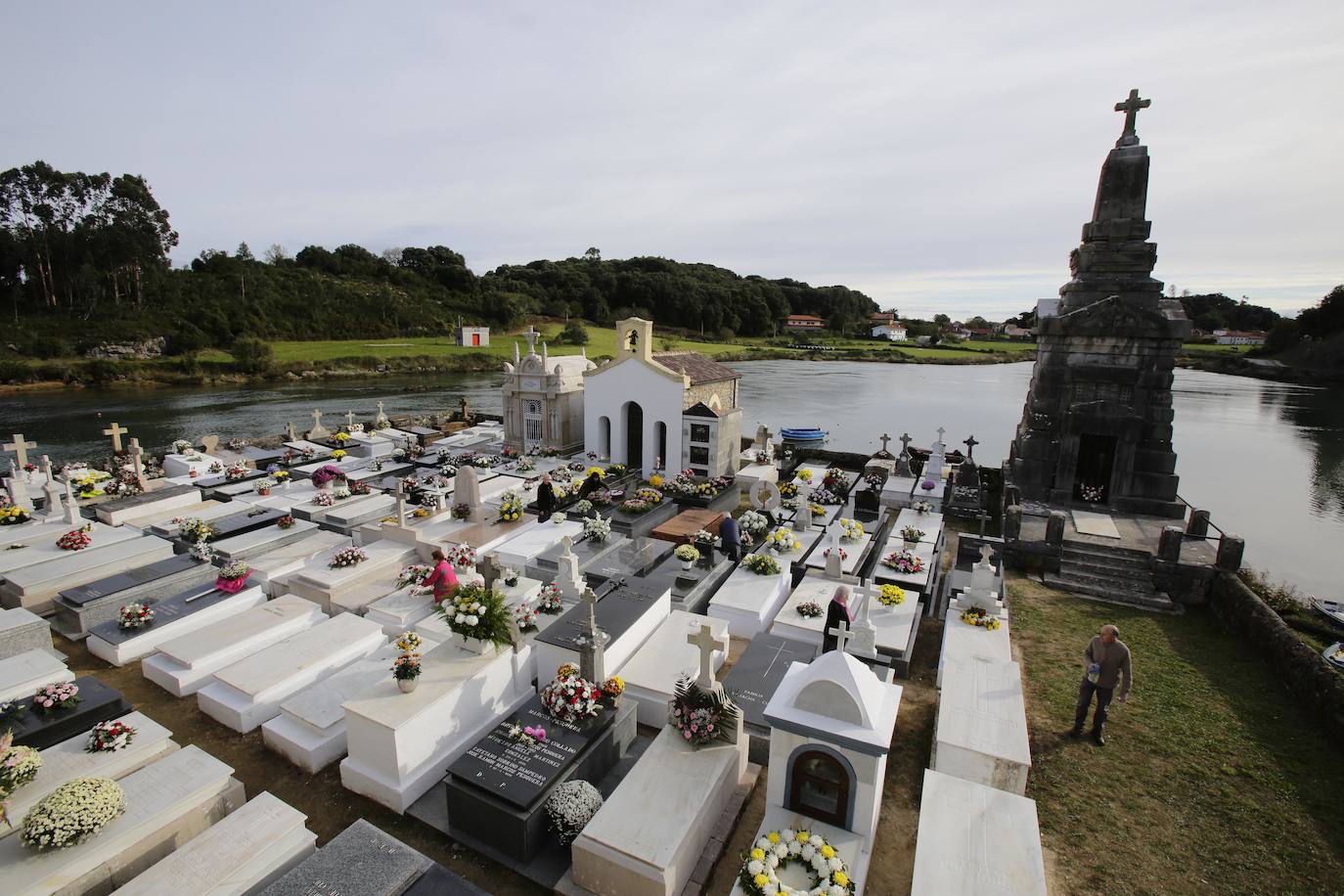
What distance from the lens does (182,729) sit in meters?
7.82

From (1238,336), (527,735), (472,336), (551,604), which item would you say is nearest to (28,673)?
(551,604)

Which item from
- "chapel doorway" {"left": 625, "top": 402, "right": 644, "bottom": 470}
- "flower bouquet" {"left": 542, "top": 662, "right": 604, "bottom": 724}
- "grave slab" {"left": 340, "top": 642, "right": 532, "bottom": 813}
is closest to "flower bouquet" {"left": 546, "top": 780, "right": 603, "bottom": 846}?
"flower bouquet" {"left": 542, "top": 662, "right": 604, "bottom": 724}

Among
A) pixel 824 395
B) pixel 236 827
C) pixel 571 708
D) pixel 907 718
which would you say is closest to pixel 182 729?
pixel 236 827

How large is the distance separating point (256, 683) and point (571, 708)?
4.21 metres

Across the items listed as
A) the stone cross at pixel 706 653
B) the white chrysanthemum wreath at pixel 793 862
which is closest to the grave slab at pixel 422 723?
the stone cross at pixel 706 653

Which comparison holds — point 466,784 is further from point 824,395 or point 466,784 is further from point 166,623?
point 824,395

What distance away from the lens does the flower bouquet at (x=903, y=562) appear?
38.8ft

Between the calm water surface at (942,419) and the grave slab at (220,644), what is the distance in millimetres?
21808

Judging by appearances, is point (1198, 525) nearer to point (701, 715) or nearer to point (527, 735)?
point (701, 715)

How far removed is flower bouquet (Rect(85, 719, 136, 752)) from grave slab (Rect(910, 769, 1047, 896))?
748 centimetres

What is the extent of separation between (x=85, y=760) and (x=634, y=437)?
50.6 feet

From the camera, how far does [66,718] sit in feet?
22.5

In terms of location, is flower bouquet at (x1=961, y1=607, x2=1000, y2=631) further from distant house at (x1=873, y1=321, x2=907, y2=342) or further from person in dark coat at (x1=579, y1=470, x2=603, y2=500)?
distant house at (x1=873, y1=321, x2=907, y2=342)

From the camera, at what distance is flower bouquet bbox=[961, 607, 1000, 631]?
9.27 m
